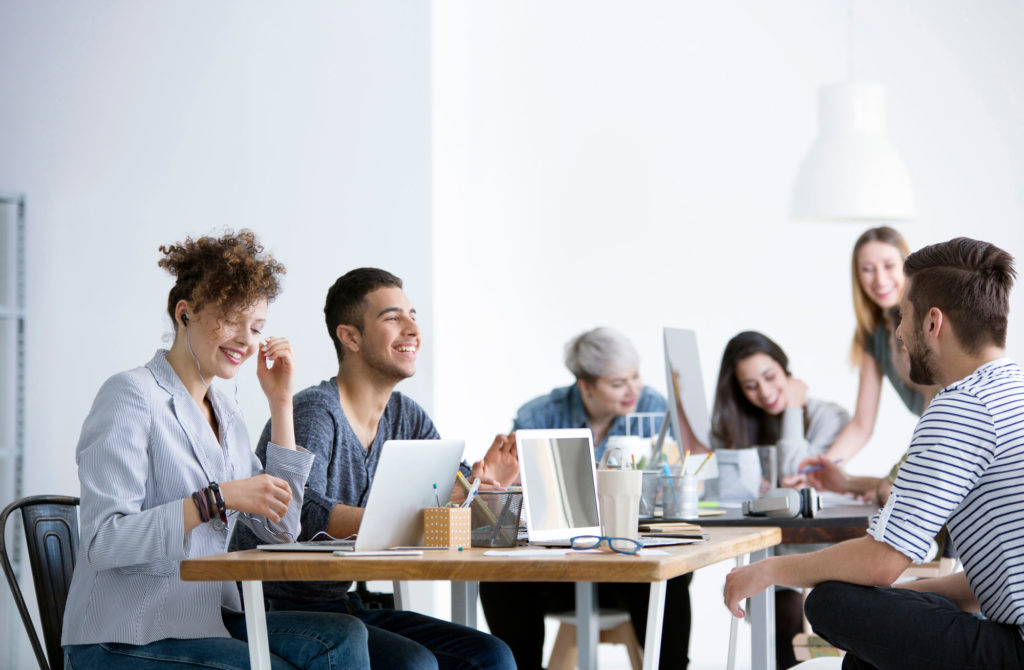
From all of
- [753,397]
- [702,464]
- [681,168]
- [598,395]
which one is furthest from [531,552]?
[681,168]

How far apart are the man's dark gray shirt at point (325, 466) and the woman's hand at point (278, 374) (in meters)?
0.16

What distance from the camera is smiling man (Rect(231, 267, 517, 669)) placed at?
2.21 metres

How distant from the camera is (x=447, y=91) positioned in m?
4.48

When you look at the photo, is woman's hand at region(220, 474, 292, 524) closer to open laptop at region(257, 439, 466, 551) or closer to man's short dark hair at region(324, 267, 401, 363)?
open laptop at region(257, 439, 466, 551)

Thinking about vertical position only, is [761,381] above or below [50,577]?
above

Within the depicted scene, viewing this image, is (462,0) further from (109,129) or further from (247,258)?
(247,258)

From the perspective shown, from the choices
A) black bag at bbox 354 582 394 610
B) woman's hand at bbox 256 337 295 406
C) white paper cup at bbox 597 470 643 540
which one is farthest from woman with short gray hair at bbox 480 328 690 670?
white paper cup at bbox 597 470 643 540

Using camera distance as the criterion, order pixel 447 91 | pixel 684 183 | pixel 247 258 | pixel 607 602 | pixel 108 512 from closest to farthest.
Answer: pixel 108 512 → pixel 247 258 → pixel 607 602 → pixel 447 91 → pixel 684 183

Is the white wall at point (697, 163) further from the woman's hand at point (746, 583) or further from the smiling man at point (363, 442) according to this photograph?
the woman's hand at point (746, 583)

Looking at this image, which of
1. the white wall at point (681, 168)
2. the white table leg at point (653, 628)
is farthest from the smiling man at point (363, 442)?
the white wall at point (681, 168)

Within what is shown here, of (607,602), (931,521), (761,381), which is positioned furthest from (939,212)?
(931,521)

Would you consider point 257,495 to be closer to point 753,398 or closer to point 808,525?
point 808,525

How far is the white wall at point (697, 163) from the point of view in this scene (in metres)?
5.20

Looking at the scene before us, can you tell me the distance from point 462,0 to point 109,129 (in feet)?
5.69
